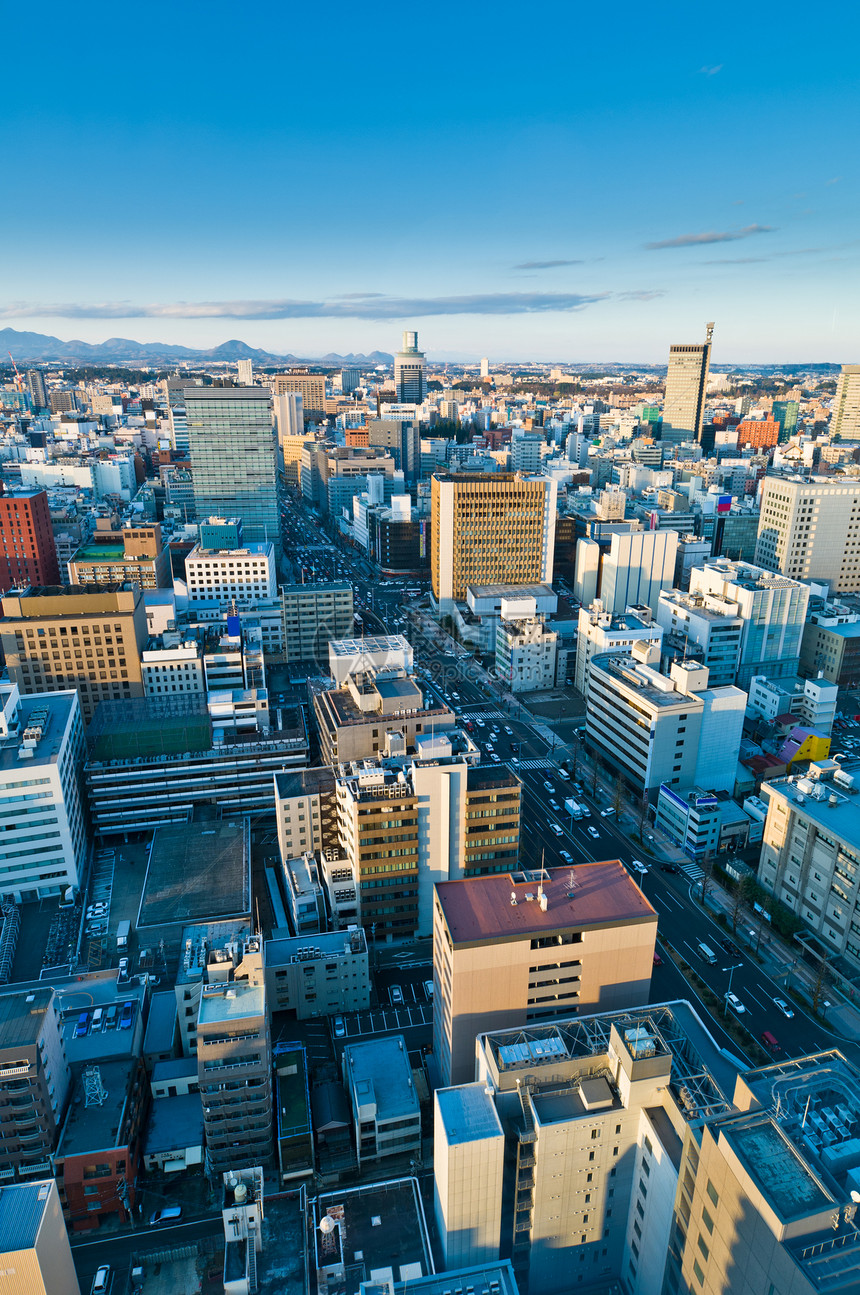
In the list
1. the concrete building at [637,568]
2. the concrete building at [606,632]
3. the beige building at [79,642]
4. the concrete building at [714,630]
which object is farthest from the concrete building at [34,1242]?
the concrete building at [637,568]

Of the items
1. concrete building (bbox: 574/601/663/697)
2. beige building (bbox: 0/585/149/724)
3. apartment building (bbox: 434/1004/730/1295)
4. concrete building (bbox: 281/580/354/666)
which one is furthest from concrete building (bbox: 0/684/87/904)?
concrete building (bbox: 574/601/663/697)

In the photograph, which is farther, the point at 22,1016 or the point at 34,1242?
Result: the point at 22,1016

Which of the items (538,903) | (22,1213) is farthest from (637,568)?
(22,1213)

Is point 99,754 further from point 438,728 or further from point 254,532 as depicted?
point 254,532

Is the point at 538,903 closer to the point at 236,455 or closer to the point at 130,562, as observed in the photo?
the point at 130,562

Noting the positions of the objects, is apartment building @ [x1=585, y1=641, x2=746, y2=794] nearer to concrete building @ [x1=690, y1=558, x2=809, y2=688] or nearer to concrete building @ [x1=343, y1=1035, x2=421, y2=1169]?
concrete building @ [x1=690, y1=558, x2=809, y2=688]

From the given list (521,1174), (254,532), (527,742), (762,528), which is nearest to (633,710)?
(527,742)
